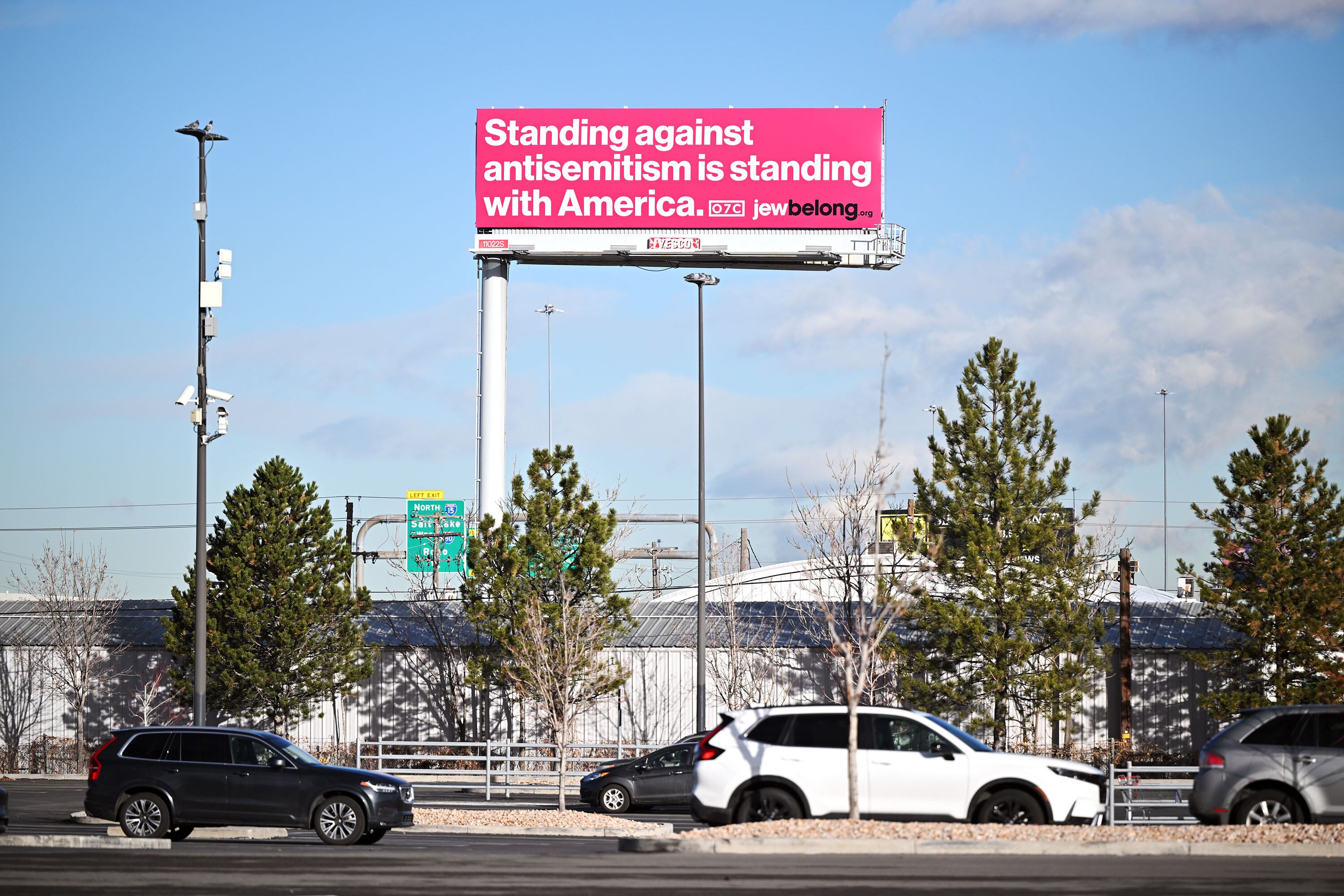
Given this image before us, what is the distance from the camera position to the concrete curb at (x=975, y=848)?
14664mm

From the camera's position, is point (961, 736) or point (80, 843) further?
point (961, 736)

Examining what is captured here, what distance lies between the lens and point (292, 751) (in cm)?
1897

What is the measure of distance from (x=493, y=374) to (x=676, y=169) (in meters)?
8.93

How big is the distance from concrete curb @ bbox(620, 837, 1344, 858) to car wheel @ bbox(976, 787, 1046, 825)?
4.61 feet

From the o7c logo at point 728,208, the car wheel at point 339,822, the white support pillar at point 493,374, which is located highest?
the o7c logo at point 728,208

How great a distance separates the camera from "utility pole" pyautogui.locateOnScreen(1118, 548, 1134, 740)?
33.8m

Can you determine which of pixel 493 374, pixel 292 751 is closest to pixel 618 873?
pixel 292 751

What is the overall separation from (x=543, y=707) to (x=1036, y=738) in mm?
12224

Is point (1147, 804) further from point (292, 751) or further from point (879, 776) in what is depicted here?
point (292, 751)

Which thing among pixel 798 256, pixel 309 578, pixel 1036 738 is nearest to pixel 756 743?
pixel 1036 738

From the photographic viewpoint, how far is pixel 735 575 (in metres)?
47.6

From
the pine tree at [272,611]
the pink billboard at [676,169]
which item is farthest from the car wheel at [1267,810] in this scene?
the pink billboard at [676,169]

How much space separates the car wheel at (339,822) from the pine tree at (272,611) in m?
16.8

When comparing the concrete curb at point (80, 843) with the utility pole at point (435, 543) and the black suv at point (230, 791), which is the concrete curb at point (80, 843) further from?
the utility pole at point (435, 543)
